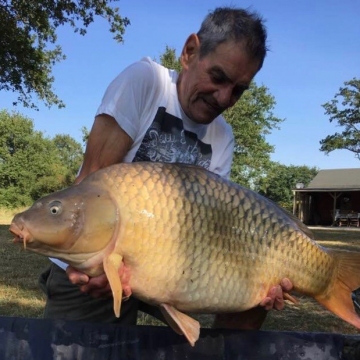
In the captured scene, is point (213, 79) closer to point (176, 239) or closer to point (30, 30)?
point (176, 239)

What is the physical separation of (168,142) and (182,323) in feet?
1.88

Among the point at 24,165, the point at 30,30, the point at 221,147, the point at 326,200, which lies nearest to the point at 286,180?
the point at 326,200

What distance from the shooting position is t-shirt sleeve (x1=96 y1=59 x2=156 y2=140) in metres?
1.37

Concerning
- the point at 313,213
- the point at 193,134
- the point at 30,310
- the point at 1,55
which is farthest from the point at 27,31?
the point at 313,213

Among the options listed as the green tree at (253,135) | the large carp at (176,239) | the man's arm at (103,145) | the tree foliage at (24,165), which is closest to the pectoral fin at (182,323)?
the large carp at (176,239)

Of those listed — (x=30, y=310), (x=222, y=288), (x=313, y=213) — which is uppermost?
(x=313, y=213)

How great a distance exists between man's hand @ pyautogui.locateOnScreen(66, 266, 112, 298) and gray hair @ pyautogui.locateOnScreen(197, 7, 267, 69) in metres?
0.71

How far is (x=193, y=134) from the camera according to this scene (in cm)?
157

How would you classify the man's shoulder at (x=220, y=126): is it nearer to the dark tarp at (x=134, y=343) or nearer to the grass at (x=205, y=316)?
the dark tarp at (x=134, y=343)

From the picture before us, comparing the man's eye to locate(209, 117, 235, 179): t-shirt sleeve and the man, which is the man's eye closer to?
the man

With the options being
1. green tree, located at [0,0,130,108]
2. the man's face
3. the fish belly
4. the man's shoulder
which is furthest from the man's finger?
green tree, located at [0,0,130,108]

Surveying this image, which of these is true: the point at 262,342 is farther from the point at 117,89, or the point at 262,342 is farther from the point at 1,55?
the point at 1,55

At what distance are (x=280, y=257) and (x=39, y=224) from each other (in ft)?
2.00

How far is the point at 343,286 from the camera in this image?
1.37 m
